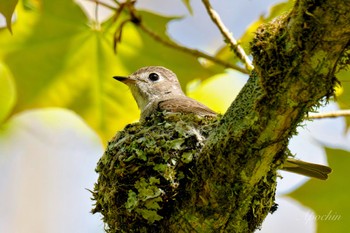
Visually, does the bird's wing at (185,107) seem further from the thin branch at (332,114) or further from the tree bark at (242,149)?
the thin branch at (332,114)

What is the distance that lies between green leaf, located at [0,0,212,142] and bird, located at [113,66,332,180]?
6.5 inches

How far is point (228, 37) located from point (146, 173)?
1035 mm

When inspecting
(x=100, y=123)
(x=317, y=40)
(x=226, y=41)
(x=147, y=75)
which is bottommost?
(x=317, y=40)

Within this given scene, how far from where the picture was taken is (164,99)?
4.86m

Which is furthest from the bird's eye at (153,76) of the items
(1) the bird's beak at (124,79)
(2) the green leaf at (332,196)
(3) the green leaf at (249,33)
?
(2) the green leaf at (332,196)

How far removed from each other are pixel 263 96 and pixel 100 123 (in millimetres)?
2073

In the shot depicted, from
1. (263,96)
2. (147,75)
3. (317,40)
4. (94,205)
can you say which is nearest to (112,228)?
(94,205)

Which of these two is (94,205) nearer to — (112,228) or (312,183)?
(112,228)

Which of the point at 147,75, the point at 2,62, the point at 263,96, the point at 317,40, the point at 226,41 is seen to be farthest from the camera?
the point at 147,75

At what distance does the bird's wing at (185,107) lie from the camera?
397cm

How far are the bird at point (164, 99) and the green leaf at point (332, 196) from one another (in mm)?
171

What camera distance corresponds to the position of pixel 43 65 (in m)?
4.34

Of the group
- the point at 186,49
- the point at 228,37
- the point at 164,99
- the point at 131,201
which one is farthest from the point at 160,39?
the point at 131,201

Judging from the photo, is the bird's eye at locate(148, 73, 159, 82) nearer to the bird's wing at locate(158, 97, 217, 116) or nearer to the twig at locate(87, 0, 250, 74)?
the bird's wing at locate(158, 97, 217, 116)
